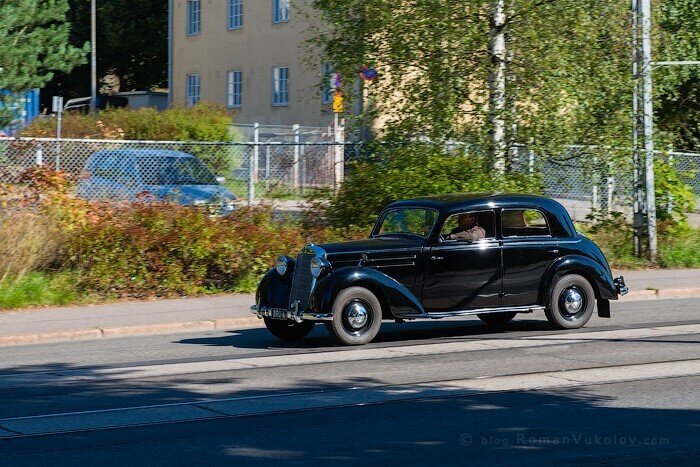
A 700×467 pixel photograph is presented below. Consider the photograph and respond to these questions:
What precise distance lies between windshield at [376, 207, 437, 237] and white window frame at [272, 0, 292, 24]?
2893 cm

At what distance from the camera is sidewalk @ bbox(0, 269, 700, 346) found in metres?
13.7

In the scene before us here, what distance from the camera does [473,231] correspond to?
12.9 metres

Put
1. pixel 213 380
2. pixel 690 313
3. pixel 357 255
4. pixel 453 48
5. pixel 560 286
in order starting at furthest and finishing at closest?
1. pixel 453 48
2. pixel 690 313
3. pixel 560 286
4. pixel 357 255
5. pixel 213 380

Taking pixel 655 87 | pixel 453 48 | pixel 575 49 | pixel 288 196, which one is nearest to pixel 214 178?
pixel 288 196

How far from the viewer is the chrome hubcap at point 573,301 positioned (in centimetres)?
1322

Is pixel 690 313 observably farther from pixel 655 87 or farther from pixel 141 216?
pixel 141 216

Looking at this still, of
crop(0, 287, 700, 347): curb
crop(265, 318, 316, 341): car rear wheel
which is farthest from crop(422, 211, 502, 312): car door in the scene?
crop(0, 287, 700, 347): curb

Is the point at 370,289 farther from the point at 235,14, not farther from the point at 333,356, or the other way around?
the point at 235,14

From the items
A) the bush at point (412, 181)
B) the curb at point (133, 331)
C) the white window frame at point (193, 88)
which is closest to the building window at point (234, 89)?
the white window frame at point (193, 88)

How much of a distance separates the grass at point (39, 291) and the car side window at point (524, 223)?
646 centimetres

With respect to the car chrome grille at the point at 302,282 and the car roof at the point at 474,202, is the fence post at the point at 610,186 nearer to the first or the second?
the car roof at the point at 474,202

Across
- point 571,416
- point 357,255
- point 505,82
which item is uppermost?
point 505,82

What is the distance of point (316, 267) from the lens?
39.6 feet

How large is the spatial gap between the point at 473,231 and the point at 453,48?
6.48 metres
